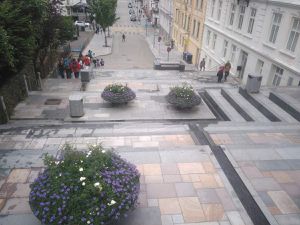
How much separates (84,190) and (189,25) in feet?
110

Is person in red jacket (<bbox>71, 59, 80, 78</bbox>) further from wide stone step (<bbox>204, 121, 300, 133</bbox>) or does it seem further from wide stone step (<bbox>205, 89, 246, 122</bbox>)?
wide stone step (<bbox>204, 121, 300, 133</bbox>)

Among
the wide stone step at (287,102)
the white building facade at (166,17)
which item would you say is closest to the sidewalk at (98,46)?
the white building facade at (166,17)

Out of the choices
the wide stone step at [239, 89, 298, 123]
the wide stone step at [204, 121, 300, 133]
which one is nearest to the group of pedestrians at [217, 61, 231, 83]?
the wide stone step at [239, 89, 298, 123]

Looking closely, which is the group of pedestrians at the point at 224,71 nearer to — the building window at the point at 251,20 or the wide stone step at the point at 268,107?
the building window at the point at 251,20

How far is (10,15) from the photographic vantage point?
1033cm

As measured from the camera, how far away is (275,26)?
17.3 metres

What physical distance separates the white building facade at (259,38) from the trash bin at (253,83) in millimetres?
673

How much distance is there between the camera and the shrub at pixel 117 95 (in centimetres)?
Answer: 1338

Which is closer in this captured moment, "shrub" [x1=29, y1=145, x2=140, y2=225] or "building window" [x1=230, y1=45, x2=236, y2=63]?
"shrub" [x1=29, y1=145, x2=140, y2=225]

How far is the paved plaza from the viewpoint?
19.3 ft

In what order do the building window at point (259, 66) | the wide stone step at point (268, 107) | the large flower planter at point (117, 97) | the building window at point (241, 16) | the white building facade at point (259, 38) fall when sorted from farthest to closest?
the building window at point (241, 16) < the building window at point (259, 66) < the white building facade at point (259, 38) < the large flower planter at point (117, 97) < the wide stone step at point (268, 107)

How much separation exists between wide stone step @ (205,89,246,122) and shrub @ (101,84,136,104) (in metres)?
4.11

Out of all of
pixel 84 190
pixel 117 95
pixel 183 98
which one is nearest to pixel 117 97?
pixel 117 95

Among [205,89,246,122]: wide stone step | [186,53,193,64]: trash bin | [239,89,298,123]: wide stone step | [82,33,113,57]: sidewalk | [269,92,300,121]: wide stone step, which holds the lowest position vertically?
[82,33,113,57]: sidewalk
